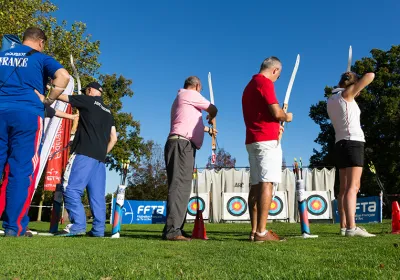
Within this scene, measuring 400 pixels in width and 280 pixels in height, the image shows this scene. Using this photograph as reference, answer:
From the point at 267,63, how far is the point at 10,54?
2.86 metres

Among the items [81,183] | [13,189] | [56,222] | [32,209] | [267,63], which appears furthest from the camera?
[32,209]

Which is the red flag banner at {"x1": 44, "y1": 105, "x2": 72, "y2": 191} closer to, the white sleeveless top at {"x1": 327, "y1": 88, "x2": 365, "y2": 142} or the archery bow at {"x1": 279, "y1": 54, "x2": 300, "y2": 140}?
the archery bow at {"x1": 279, "y1": 54, "x2": 300, "y2": 140}

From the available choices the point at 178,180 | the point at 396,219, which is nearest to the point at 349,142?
the point at 396,219

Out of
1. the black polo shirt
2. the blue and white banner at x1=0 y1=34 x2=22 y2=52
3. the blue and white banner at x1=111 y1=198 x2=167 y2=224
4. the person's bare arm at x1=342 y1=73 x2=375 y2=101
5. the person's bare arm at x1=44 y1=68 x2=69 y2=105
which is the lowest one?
the blue and white banner at x1=111 y1=198 x2=167 y2=224

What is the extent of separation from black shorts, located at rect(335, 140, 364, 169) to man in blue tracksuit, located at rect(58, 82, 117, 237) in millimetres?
3012

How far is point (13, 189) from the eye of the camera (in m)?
4.08

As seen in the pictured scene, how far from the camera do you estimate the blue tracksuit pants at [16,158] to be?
4.06m

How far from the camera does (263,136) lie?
13.6 ft

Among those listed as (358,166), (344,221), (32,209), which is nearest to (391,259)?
(358,166)

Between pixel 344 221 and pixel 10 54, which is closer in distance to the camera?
pixel 10 54

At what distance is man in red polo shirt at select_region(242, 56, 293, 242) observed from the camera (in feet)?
13.1

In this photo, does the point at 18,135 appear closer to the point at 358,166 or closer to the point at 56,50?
the point at 358,166

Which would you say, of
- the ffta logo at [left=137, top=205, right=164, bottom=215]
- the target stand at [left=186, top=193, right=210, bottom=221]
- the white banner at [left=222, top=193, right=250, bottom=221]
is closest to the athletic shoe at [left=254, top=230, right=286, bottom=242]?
the target stand at [left=186, top=193, right=210, bottom=221]

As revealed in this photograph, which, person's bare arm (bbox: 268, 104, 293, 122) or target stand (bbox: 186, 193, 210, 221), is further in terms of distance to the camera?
target stand (bbox: 186, 193, 210, 221)
